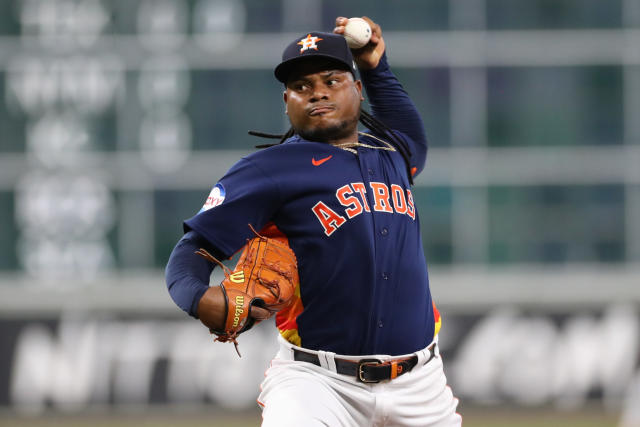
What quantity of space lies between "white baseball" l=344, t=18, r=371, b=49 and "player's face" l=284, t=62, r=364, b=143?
22 centimetres

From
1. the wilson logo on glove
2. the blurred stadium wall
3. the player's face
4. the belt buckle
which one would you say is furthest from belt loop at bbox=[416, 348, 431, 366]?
the blurred stadium wall

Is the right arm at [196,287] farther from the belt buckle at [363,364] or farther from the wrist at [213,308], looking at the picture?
the belt buckle at [363,364]

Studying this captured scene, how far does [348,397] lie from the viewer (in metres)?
3.01

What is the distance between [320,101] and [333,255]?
1.48 feet

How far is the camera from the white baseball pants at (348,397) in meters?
2.88

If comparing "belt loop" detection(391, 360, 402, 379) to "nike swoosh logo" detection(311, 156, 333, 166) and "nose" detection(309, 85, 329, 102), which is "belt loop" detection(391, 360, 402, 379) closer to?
"nike swoosh logo" detection(311, 156, 333, 166)

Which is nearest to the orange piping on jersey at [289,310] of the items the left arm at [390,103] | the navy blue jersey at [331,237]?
the navy blue jersey at [331,237]

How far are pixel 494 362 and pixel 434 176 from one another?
81.7 inches

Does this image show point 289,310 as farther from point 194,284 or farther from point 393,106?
point 393,106

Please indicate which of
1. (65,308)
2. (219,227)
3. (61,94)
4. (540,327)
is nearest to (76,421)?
(65,308)

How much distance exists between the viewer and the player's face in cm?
312

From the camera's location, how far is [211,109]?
10312mm

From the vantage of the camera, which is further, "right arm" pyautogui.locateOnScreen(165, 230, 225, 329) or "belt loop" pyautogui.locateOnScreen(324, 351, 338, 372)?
"belt loop" pyautogui.locateOnScreen(324, 351, 338, 372)

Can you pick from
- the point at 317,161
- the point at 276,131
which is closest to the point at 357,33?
the point at 317,161
